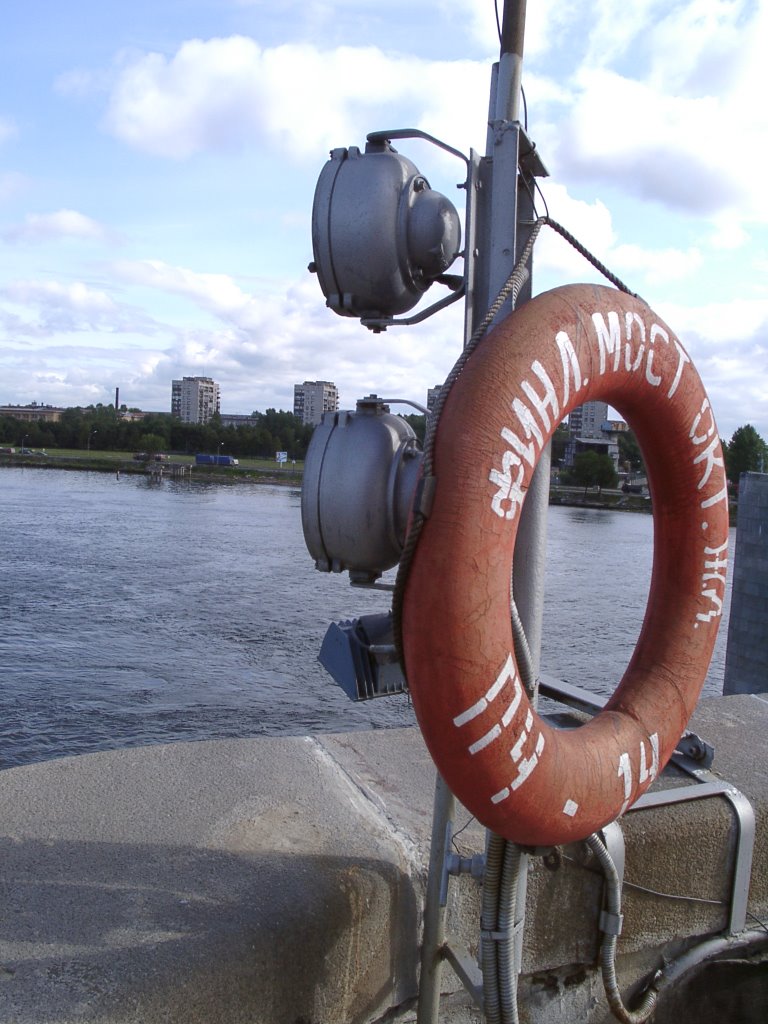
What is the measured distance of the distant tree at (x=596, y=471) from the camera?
67.5 m

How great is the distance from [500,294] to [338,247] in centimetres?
31

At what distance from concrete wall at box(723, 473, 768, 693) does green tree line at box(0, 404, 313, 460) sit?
69.4 m

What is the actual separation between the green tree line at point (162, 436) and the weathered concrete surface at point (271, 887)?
244ft

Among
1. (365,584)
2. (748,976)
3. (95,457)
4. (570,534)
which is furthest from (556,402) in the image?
(95,457)

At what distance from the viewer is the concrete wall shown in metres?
7.05

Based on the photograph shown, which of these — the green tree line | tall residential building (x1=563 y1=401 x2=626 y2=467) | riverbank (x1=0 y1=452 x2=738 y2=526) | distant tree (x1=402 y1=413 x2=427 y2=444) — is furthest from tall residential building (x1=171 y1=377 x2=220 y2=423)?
distant tree (x1=402 y1=413 x2=427 y2=444)

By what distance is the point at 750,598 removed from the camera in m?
7.19

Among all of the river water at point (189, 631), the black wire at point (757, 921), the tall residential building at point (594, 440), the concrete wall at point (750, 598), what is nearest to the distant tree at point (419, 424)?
the black wire at point (757, 921)

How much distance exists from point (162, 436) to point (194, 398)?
61.4 meters

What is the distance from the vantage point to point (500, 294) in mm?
1391

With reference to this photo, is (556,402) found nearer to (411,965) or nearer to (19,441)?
(411,965)

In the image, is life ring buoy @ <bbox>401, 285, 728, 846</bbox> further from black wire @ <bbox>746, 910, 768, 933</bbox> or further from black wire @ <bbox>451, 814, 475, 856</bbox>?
black wire @ <bbox>746, 910, 768, 933</bbox>

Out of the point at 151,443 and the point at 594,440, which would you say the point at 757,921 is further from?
the point at 151,443

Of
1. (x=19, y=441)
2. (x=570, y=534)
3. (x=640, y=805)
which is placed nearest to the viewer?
(x=640, y=805)
